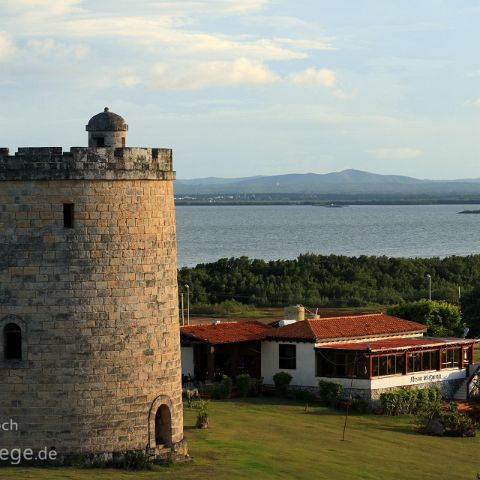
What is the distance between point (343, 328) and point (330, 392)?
4.41m

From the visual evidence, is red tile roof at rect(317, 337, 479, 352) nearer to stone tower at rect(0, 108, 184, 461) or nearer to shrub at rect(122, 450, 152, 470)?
shrub at rect(122, 450, 152, 470)

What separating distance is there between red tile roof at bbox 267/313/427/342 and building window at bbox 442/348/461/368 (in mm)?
2375

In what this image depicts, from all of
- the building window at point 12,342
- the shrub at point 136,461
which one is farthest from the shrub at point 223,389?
the building window at point 12,342

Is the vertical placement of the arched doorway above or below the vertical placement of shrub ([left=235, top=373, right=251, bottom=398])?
above

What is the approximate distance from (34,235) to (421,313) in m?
31.2

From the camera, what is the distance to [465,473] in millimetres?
32062

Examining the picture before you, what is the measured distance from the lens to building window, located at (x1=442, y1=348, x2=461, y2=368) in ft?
152

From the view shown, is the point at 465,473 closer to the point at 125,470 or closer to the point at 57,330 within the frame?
the point at 125,470

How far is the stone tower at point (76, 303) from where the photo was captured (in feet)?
89.7

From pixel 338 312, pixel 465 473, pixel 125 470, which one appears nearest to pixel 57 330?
pixel 125 470

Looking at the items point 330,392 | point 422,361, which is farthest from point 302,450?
point 422,361

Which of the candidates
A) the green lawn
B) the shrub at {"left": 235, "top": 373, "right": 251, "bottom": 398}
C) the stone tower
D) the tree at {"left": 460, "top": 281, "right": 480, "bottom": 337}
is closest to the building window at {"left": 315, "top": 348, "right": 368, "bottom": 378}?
the green lawn

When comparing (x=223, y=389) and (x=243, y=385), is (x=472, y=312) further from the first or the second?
(x=223, y=389)

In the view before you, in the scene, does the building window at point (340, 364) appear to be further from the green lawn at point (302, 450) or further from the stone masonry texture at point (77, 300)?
the stone masonry texture at point (77, 300)
